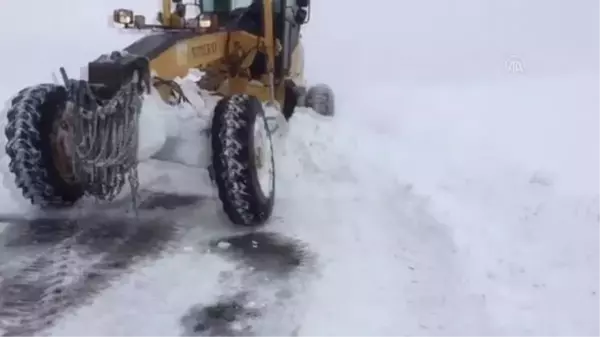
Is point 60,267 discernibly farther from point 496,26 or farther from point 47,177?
point 496,26

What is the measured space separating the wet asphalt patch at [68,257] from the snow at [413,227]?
0.32ft

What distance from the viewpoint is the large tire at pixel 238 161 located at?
502cm

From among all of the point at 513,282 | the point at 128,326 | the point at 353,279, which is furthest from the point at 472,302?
the point at 128,326

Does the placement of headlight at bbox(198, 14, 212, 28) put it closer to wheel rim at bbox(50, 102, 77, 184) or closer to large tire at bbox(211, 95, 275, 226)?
large tire at bbox(211, 95, 275, 226)

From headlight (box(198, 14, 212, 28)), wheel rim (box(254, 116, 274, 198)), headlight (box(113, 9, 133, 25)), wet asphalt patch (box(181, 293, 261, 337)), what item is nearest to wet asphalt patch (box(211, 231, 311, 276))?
wheel rim (box(254, 116, 274, 198))

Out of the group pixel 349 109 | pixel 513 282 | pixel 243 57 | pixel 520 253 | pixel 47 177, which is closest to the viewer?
pixel 513 282

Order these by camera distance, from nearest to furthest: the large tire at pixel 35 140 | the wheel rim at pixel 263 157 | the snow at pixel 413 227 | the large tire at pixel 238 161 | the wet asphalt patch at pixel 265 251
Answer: the snow at pixel 413 227 < the wet asphalt patch at pixel 265 251 < the large tire at pixel 238 161 < the large tire at pixel 35 140 < the wheel rim at pixel 263 157

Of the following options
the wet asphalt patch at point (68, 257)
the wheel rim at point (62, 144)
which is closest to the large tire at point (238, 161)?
the wet asphalt patch at point (68, 257)

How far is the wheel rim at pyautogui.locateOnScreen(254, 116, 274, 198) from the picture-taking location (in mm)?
5324

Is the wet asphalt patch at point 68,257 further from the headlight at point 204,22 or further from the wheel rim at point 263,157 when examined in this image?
the headlight at point 204,22

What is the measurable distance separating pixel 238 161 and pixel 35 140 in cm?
140

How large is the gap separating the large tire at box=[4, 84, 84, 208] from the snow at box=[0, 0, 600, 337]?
1.56ft

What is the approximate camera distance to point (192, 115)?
5.79m

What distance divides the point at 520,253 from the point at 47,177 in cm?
317
